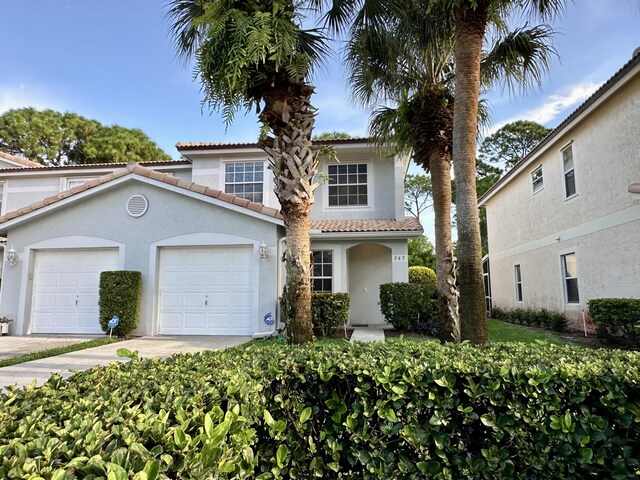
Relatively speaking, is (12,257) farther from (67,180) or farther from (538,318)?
(538,318)

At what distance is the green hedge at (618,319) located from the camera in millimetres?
9273

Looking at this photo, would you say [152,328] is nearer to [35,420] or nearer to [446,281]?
[446,281]

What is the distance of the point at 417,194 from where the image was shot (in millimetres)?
42625

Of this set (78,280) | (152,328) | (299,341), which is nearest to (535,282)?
(299,341)

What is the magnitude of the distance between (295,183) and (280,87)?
181 centimetres

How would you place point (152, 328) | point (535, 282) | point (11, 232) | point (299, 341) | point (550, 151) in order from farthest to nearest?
1. point (535, 282)
2. point (550, 151)
3. point (11, 232)
4. point (152, 328)
5. point (299, 341)

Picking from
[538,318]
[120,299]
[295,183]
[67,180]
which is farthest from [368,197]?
[67,180]

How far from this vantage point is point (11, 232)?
13.1 metres

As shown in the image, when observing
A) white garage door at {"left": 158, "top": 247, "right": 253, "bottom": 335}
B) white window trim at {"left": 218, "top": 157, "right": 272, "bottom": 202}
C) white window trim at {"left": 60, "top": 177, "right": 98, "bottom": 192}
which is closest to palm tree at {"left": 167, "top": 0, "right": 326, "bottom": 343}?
white garage door at {"left": 158, "top": 247, "right": 253, "bottom": 335}

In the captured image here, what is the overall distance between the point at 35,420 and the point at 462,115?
7.37 m

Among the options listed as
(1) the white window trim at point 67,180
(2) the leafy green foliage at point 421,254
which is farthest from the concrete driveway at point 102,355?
(2) the leafy green foliage at point 421,254

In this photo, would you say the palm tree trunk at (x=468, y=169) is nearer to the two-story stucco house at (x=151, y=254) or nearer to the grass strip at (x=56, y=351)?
the two-story stucco house at (x=151, y=254)

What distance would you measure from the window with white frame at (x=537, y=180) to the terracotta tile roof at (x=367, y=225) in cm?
583

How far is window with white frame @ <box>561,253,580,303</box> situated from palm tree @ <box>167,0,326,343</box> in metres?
11.5
